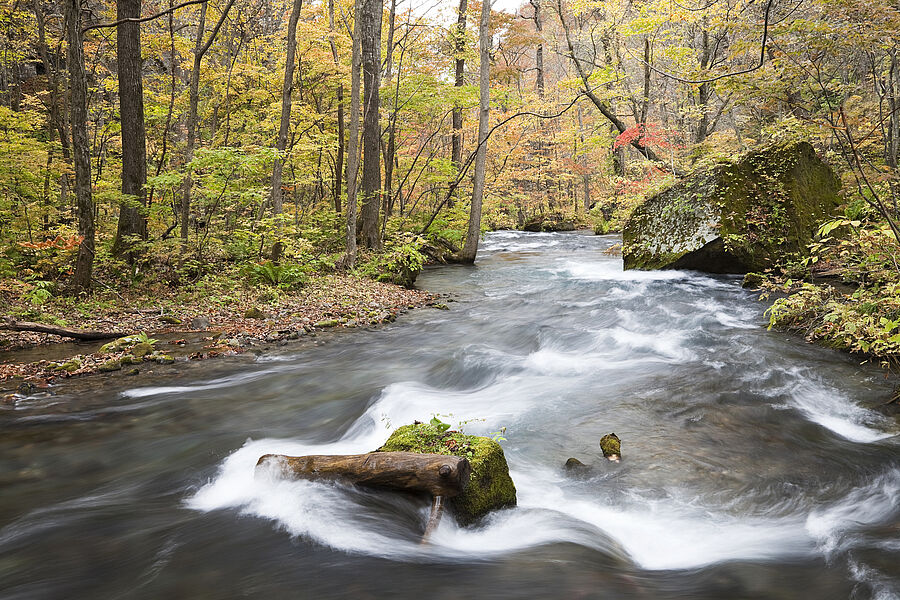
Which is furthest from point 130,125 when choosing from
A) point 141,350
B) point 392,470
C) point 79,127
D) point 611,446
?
point 611,446

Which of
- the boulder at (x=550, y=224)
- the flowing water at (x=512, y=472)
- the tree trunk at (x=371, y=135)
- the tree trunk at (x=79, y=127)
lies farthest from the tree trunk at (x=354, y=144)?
the boulder at (x=550, y=224)

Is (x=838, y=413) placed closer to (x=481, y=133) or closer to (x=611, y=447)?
(x=611, y=447)

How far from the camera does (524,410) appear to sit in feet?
19.3

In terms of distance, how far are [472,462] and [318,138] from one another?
47.2 feet

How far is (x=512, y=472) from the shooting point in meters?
4.35

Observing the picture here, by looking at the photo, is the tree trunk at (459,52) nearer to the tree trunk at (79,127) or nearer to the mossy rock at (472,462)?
the tree trunk at (79,127)

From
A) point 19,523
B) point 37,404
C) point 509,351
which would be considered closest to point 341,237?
point 509,351

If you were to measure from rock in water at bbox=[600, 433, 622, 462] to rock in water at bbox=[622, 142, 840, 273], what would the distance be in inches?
311

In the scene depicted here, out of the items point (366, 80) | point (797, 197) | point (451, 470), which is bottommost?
point (451, 470)

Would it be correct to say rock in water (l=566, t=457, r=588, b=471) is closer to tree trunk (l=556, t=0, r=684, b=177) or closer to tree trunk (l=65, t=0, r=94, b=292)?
tree trunk (l=65, t=0, r=94, b=292)

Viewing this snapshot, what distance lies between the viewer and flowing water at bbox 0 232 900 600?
2998 millimetres

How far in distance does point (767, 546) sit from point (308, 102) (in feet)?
58.1

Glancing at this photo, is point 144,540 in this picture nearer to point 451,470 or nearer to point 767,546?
point 451,470

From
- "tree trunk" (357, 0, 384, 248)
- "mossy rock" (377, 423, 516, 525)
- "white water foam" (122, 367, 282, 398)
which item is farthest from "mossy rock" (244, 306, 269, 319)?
"mossy rock" (377, 423, 516, 525)
